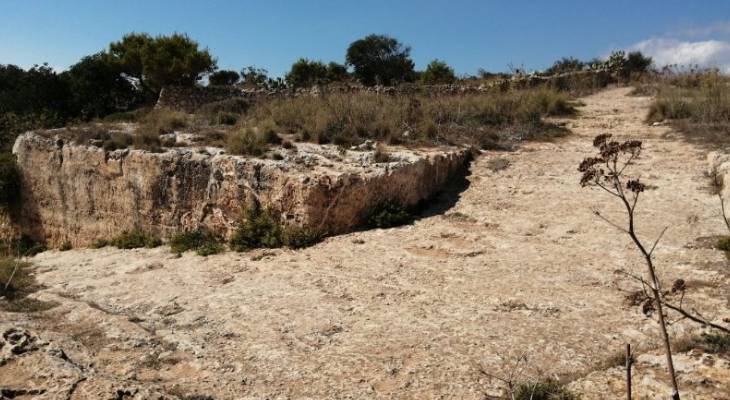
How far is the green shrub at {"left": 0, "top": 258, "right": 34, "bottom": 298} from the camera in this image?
22.1 feet

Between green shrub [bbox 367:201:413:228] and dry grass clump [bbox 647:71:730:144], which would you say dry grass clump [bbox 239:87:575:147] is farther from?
dry grass clump [bbox 647:71:730:144]

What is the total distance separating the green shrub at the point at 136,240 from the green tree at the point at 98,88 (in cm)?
1326

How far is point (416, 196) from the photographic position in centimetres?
884

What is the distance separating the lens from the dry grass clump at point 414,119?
10.5 metres

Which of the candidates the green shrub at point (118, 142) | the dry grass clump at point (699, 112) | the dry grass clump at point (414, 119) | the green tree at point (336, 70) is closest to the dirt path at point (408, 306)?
the dry grass clump at point (699, 112)

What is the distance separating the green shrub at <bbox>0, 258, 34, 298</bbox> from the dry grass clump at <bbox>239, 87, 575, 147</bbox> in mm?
5143

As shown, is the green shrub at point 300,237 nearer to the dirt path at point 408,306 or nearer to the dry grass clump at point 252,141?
the dirt path at point 408,306

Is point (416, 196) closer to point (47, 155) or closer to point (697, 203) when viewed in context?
point (697, 203)

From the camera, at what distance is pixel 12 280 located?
720 cm

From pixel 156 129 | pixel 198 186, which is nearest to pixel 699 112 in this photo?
pixel 198 186

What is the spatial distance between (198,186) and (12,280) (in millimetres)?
3126

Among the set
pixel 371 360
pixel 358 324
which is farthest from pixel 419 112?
pixel 371 360

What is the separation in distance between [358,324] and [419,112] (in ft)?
25.4

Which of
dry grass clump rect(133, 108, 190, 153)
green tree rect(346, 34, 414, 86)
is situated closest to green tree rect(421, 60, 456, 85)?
green tree rect(346, 34, 414, 86)
